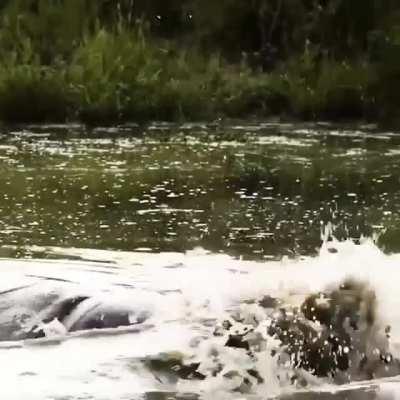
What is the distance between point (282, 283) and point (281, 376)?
28 cm

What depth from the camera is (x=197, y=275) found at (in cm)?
185

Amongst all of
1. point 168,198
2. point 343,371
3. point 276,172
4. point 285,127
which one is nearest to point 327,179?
point 276,172

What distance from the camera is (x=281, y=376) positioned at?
1.57 meters

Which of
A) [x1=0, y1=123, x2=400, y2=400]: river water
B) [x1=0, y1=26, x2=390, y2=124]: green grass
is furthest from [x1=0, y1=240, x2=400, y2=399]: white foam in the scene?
[x1=0, y1=26, x2=390, y2=124]: green grass

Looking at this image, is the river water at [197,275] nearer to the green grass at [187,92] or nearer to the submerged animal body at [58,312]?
the submerged animal body at [58,312]

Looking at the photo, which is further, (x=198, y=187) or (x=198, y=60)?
(x=198, y=60)

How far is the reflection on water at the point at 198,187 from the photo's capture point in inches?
82.6

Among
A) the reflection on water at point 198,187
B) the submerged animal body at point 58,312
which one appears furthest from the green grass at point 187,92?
the submerged animal body at point 58,312

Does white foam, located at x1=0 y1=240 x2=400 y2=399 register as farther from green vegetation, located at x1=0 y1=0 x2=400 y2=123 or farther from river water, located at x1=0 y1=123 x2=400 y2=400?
green vegetation, located at x1=0 y1=0 x2=400 y2=123

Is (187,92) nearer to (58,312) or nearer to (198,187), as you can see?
(198,187)

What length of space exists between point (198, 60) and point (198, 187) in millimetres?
1170

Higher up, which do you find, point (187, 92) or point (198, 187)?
point (187, 92)

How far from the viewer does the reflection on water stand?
210 centimetres

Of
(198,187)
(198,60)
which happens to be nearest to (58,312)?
(198,187)
